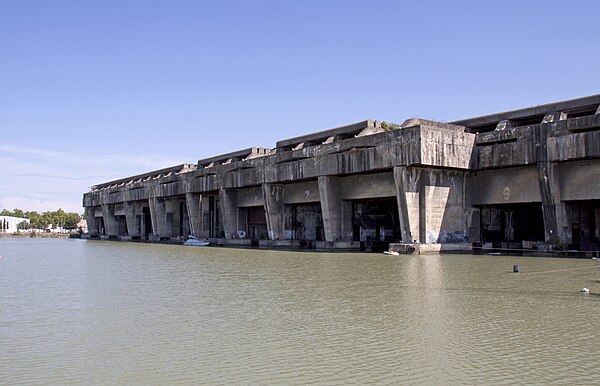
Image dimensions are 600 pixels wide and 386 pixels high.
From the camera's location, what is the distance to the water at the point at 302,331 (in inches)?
344

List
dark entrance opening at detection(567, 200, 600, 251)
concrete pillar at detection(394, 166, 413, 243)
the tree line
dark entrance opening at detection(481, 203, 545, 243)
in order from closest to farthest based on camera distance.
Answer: dark entrance opening at detection(567, 200, 600, 251), concrete pillar at detection(394, 166, 413, 243), dark entrance opening at detection(481, 203, 545, 243), the tree line

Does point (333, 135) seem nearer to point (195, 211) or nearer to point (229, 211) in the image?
point (229, 211)

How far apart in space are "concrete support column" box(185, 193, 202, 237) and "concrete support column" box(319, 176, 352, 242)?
25034 mm

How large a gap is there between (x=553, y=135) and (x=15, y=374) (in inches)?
1312

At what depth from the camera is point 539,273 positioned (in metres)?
24.0

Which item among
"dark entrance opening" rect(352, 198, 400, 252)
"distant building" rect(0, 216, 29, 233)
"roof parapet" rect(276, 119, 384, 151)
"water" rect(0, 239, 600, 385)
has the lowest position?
"water" rect(0, 239, 600, 385)

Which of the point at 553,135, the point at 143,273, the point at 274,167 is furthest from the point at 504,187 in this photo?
the point at 143,273

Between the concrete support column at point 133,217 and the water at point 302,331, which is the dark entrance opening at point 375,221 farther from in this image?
the concrete support column at point 133,217

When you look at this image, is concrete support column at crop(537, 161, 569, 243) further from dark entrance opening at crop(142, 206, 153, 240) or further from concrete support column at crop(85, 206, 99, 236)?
concrete support column at crop(85, 206, 99, 236)

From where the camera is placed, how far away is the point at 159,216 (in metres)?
76.1

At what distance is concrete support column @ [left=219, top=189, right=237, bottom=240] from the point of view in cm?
6053

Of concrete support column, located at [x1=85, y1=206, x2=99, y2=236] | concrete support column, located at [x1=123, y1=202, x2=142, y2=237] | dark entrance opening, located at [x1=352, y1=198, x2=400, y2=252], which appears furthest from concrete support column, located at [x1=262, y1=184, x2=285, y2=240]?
concrete support column, located at [x1=85, y1=206, x2=99, y2=236]

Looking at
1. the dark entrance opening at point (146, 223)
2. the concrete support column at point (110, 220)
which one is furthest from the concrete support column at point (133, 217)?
the concrete support column at point (110, 220)

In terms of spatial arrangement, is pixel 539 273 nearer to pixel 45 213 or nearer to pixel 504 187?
pixel 504 187
